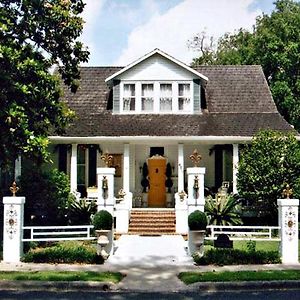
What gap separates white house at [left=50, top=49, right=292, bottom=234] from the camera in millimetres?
25031

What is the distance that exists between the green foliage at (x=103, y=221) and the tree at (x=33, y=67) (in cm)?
321

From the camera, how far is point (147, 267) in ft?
48.2

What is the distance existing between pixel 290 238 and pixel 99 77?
17.1m

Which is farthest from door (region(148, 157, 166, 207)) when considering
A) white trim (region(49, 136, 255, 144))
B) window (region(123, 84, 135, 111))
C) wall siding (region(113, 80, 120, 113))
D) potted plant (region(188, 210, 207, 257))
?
potted plant (region(188, 210, 207, 257))

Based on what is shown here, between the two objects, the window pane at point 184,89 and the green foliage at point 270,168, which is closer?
the green foliage at point 270,168

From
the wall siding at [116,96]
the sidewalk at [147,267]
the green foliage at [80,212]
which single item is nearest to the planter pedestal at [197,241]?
the sidewalk at [147,267]

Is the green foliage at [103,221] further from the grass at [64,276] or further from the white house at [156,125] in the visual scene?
the white house at [156,125]

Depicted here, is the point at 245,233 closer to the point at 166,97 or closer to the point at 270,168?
the point at 270,168

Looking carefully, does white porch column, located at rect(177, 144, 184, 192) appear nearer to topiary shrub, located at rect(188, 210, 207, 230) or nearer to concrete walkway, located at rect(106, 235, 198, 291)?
concrete walkway, located at rect(106, 235, 198, 291)

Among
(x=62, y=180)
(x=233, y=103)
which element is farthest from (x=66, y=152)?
(x=233, y=103)

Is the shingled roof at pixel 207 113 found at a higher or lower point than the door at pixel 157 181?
higher

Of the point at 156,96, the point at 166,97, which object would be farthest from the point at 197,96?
the point at 156,96

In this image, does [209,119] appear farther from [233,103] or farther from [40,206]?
[40,206]

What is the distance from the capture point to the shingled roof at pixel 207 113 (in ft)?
81.4
